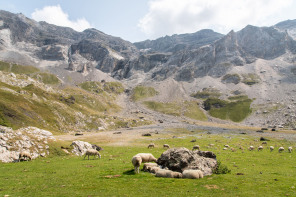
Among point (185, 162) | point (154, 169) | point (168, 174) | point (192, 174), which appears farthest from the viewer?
point (154, 169)

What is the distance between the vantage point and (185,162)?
24.2 m

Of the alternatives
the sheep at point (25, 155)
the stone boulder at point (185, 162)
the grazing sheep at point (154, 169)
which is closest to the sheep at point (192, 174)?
the stone boulder at point (185, 162)

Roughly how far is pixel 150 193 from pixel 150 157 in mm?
11853

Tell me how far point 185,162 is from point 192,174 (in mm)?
2132

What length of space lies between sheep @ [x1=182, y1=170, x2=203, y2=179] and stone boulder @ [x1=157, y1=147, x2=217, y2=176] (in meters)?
1.27

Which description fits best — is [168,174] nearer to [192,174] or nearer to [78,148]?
[192,174]

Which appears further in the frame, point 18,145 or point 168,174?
point 18,145

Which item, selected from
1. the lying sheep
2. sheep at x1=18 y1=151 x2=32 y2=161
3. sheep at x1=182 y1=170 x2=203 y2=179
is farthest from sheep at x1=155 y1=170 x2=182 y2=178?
sheep at x1=18 y1=151 x2=32 y2=161

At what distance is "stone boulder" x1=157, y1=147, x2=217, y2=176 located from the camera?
2419 cm

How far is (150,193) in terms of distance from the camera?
17188mm

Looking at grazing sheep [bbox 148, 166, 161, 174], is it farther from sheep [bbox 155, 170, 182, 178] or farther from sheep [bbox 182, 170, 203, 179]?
sheep [bbox 182, 170, 203, 179]

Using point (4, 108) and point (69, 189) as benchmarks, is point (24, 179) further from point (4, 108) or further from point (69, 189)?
point (4, 108)

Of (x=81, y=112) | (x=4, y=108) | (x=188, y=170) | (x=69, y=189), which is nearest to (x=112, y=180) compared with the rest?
(x=69, y=189)

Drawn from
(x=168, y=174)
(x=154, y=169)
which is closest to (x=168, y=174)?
(x=168, y=174)
